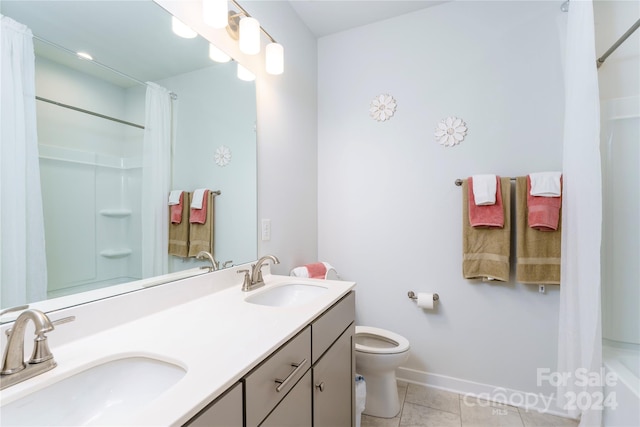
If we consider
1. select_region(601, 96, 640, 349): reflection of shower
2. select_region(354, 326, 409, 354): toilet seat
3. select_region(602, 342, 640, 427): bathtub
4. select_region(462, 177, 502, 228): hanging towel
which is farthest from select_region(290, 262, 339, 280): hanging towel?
select_region(601, 96, 640, 349): reflection of shower

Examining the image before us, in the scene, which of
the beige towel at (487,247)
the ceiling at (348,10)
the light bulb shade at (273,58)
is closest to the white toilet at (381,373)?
the beige towel at (487,247)

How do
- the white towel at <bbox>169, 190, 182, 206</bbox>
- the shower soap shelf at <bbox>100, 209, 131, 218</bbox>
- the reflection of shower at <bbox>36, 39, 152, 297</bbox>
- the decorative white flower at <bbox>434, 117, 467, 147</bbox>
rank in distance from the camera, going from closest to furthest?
the reflection of shower at <bbox>36, 39, 152, 297</bbox> → the shower soap shelf at <bbox>100, 209, 131, 218</bbox> → the white towel at <bbox>169, 190, 182, 206</bbox> → the decorative white flower at <bbox>434, 117, 467, 147</bbox>

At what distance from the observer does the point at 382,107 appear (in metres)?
2.14

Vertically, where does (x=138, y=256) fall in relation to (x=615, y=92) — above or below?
below

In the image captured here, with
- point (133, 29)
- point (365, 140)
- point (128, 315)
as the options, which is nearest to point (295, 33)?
point (365, 140)

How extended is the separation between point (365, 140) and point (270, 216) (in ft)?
3.21

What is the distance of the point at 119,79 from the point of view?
3.10 feet

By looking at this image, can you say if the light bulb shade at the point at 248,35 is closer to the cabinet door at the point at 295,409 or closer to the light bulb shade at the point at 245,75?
the light bulb shade at the point at 245,75

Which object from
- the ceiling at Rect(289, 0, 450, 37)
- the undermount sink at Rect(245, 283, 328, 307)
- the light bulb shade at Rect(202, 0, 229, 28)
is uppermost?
the ceiling at Rect(289, 0, 450, 37)

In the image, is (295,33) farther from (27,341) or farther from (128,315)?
(27,341)

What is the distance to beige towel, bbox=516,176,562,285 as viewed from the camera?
1.63m

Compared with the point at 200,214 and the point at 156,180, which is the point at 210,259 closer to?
the point at 200,214

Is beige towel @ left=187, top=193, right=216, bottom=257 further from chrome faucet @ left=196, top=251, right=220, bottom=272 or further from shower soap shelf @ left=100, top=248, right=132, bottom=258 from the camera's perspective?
shower soap shelf @ left=100, top=248, right=132, bottom=258

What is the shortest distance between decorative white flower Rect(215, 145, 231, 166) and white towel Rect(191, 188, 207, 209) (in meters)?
0.17
